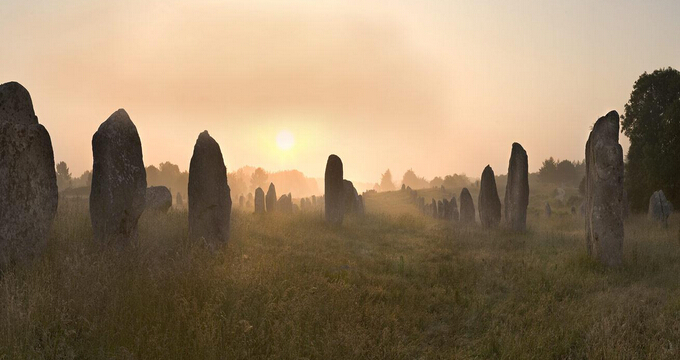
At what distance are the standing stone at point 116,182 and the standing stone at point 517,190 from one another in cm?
1297

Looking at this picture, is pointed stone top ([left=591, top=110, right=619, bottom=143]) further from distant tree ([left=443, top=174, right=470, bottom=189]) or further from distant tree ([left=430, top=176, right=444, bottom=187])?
distant tree ([left=430, top=176, right=444, bottom=187])

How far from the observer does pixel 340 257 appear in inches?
378

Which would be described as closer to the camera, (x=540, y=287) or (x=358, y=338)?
(x=358, y=338)

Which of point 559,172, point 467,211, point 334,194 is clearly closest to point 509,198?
point 467,211

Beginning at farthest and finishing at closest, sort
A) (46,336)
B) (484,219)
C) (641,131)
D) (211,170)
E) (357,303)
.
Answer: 1. (641,131)
2. (484,219)
3. (211,170)
4. (357,303)
5. (46,336)

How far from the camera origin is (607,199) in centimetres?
863

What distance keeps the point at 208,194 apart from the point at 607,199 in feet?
29.4

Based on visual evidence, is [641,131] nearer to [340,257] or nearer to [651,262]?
[651,262]

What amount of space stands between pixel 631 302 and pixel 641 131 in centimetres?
1923

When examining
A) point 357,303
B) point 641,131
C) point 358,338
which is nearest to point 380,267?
point 357,303

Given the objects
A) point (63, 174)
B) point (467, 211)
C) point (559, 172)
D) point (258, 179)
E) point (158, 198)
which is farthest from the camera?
point (258, 179)

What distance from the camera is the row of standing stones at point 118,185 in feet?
21.4

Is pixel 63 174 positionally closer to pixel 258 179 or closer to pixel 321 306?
pixel 258 179

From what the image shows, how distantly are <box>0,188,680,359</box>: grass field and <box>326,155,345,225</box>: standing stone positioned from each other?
235 inches
